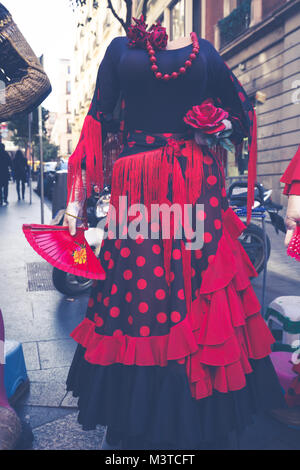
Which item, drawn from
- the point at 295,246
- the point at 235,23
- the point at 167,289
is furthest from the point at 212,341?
the point at 235,23

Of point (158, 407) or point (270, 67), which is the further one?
point (270, 67)

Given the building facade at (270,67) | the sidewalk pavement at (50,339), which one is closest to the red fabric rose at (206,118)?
the sidewalk pavement at (50,339)

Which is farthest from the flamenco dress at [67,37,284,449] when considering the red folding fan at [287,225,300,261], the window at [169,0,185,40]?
the window at [169,0,185,40]

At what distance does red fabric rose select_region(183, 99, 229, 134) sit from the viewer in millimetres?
1783

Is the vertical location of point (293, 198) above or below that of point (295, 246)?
above

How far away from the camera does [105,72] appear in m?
1.93

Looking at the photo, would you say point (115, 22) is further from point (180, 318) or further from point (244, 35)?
point (180, 318)

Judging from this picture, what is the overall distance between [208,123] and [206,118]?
0.07ft

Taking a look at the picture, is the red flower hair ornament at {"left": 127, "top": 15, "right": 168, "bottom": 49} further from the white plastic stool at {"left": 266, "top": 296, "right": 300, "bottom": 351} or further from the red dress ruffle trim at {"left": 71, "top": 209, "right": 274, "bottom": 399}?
the white plastic stool at {"left": 266, "top": 296, "right": 300, "bottom": 351}

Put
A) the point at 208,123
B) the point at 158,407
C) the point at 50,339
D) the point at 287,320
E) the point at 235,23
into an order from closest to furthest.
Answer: the point at 158,407 → the point at 208,123 → the point at 287,320 → the point at 50,339 → the point at 235,23

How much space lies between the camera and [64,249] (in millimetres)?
1925

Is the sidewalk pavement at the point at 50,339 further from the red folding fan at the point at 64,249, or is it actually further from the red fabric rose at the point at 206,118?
the red fabric rose at the point at 206,118

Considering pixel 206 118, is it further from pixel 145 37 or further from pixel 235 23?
pixel 235 23
